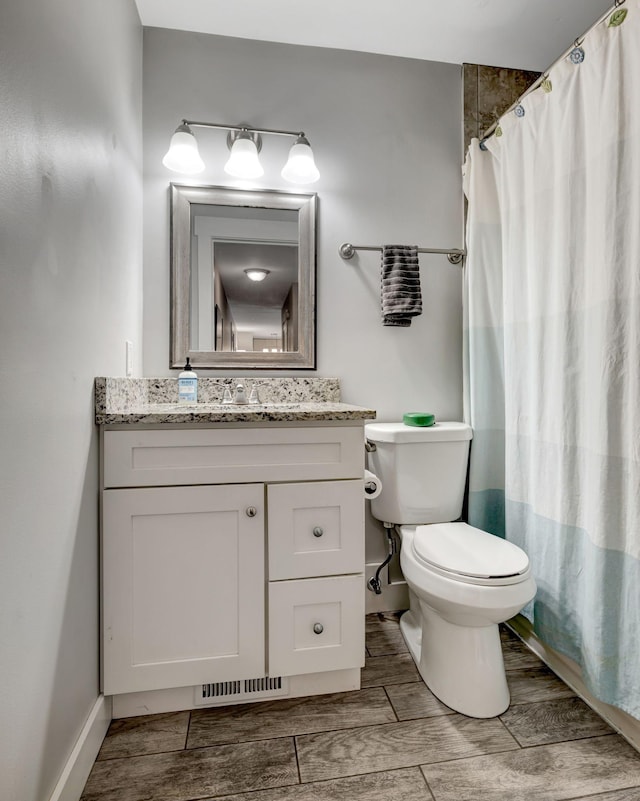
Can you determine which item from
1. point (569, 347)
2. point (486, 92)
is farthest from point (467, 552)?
point (486, 92)

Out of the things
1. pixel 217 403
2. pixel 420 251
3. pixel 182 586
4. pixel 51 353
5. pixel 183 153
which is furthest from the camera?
pixel 420 251

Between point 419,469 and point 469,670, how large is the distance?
0.66 metres

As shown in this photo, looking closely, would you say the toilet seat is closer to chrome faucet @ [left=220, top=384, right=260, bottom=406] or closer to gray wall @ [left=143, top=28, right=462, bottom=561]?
gray wall @ [left=143, top=28, right=462, bottom=561]

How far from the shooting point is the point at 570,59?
1317mm

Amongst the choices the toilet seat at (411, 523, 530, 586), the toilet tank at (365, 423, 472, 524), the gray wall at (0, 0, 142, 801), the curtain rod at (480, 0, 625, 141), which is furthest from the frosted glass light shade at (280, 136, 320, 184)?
the toilet seat at (411, 523, 530, 586)

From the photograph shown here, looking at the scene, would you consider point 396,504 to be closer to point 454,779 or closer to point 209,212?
point 454,779

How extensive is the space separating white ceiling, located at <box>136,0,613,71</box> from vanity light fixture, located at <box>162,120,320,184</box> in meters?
0.38

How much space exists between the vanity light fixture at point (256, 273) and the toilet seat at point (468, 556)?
3.84 feet

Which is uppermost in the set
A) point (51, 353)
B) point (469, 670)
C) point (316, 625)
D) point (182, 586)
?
point (51, 353)

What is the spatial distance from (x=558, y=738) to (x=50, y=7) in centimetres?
213

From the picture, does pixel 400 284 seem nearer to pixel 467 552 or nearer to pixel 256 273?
pixel 256 273

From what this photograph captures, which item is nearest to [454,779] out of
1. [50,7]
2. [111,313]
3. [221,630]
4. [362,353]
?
[221,630]

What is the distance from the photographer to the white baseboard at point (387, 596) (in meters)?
1.87

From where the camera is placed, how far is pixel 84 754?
1.06 metres
